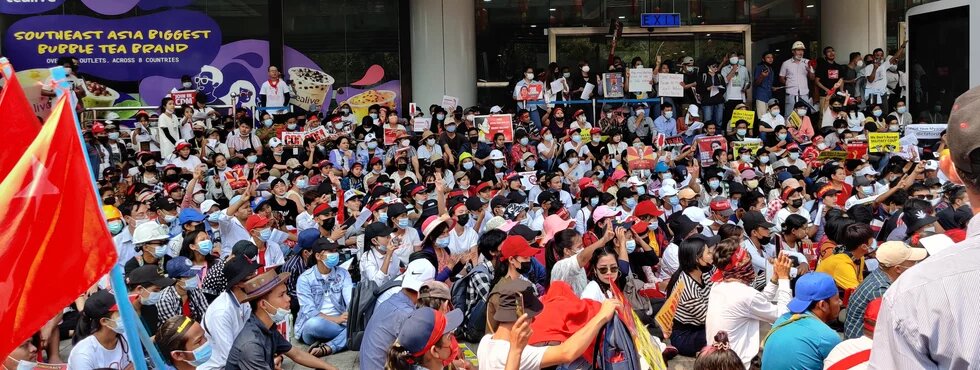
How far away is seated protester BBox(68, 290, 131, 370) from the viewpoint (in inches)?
244

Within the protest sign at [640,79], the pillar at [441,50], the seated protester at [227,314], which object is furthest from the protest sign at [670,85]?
the seated protester at [227,314]

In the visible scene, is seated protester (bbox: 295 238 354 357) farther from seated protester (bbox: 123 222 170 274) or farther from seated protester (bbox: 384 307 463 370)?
seated protester (bbox: 384 307 463 370)

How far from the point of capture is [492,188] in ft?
42.5

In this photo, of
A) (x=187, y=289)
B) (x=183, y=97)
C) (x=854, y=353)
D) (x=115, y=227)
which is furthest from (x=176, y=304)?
(x=183, y=97)

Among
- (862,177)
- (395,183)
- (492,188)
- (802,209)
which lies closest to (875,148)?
(862,177)

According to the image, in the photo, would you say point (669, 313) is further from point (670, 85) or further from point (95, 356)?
point (670, 85)

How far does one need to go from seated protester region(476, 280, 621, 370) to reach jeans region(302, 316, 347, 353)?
4.29 metres

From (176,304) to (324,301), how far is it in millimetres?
1824

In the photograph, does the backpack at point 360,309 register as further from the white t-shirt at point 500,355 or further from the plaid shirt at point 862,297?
the plaid shirt at point 862,297

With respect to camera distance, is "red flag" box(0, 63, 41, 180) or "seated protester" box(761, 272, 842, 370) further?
"red flag" box(0, 63, 41, 180)

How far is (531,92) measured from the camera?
1909cm

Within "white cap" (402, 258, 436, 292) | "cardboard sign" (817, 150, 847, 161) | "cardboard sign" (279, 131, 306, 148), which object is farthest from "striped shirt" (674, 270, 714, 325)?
"cardboard sign" (279, 131, 306, 148)

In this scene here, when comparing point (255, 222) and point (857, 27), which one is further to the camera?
point (857, 27)

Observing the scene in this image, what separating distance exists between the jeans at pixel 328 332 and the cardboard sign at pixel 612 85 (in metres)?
11.3
